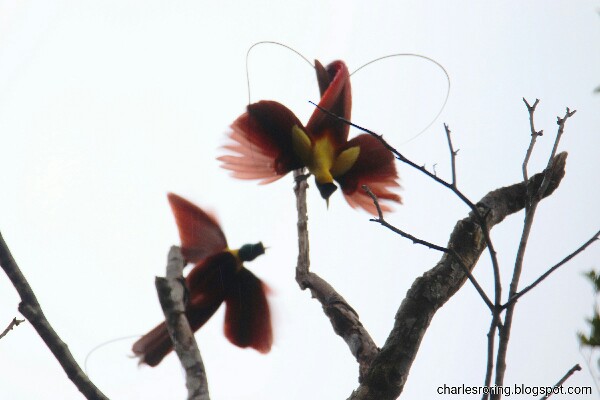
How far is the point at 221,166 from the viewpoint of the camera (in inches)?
91.3

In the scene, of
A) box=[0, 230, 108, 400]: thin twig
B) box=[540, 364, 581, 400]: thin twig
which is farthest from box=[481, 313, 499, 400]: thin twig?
box=[0, 230, 108, 400]: thin twig

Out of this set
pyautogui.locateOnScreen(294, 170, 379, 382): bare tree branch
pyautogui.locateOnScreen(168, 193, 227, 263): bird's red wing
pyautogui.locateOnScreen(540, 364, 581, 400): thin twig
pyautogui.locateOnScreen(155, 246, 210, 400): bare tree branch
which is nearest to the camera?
pyautogui.locateOnScreen(155, 246, 210, 400): bare tree branch

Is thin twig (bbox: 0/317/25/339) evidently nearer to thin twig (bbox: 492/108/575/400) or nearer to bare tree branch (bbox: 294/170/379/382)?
bare tree branch (bbox: 294/170/379/382)

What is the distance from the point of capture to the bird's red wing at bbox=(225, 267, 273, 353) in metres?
2.04

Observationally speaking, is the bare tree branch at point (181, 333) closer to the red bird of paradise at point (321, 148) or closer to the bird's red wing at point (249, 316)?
the bird's red wing at point (249, 316)

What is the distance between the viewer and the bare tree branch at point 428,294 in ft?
5.29

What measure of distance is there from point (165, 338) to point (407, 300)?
1.95ft

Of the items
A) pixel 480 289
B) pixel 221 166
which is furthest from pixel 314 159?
pixel 480 289

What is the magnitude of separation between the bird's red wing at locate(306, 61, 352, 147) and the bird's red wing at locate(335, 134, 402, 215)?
2.3 inches

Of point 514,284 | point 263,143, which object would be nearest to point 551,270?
point 514,284

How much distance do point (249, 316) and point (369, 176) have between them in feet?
1.92

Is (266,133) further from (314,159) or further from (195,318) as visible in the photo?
(195,318)

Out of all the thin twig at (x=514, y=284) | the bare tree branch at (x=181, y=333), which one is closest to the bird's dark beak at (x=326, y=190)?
the thin twig at (x=514, y=284)

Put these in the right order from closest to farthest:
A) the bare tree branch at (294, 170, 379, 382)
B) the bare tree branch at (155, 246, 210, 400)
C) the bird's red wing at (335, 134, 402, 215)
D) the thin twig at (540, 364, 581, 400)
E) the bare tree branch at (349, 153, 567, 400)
A: the bare tree branch at (155, 246, 210, 400)
the thin twig at (540, 364, 581, 400)
the bare tree branch at (349, 153, 567, 400)
the bare tree branch at (294, 170, 379, 382)
the bird's red wing at (335, 134, 402, 215)
